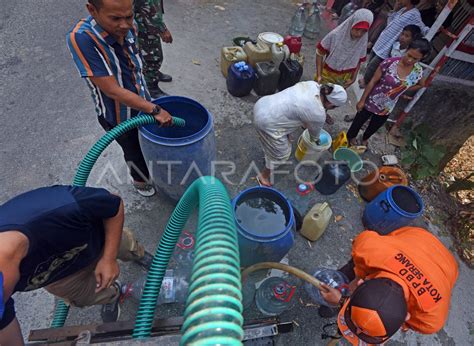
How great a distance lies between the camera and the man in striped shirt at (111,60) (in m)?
2.05

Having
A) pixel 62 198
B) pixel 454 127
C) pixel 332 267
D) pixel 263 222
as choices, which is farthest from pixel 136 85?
pixel 454 127

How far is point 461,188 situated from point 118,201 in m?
4.67

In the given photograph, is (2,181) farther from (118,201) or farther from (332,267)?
(332,267)

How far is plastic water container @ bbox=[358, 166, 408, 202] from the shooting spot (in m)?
3.71

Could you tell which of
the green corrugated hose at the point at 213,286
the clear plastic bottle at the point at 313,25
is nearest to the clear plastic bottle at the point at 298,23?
the clear plastic bottle at the point at 313,25

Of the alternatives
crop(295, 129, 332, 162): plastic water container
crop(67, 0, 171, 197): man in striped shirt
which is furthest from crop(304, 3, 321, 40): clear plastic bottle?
crop(67, 0, 171, 197): man in striped shirt

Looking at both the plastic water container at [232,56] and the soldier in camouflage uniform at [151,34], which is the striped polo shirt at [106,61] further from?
the plastic water container at [232,56]

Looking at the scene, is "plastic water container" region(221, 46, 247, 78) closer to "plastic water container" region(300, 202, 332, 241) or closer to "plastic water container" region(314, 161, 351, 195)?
"plastic water container" region(314, 161, 351, 195)

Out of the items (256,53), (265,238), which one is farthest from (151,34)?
(265,238)

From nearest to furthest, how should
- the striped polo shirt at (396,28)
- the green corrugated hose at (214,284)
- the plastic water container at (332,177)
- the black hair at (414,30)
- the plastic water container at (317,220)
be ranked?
the green corrugated hose at (214,284), the plastic water container at (317,220), the plastic water container at (332,177), the black hair at (414,30), the striped polo shirt at (396,28)

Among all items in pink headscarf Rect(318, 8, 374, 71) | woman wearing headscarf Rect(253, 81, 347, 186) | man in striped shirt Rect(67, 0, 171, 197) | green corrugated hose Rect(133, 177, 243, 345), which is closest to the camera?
green corrugated hose Rect(133, 177, 243, 345)

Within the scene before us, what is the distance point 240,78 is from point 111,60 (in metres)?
2.72

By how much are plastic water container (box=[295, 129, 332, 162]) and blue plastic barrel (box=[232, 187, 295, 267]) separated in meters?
1.41

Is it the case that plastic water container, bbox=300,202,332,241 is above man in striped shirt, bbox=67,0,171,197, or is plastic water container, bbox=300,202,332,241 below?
below
